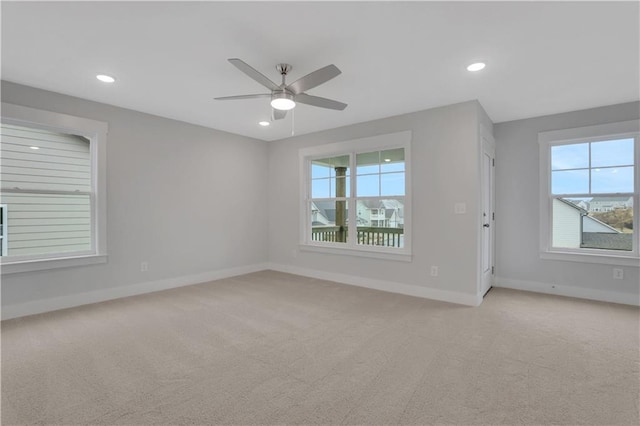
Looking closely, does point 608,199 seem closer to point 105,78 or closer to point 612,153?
point 612,153

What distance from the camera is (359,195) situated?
4777 mm

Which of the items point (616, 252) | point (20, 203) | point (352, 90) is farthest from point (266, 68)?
point (616, 252)

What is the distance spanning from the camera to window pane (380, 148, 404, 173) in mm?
4359

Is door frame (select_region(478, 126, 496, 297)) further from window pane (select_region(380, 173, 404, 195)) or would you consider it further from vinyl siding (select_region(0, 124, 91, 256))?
vinyl siding (select_region(0, 124, 91, 256))

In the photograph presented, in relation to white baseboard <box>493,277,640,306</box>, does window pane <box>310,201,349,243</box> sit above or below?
above

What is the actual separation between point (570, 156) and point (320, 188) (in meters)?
3.58

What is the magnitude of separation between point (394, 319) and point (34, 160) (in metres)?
4.34

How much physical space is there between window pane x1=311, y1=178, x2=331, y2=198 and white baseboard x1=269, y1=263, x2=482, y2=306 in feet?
4.23

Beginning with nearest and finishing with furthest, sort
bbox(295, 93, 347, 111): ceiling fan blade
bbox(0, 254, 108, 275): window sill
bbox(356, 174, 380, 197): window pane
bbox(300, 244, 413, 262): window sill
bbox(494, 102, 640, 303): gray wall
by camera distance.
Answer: bbox(295, 93, 347, 111): ceiling fan blade, bbox(0, 254, 108, 275): window sill, bbox(494, 102, 640, 303): gray wall, bbox(300, 244, 413, 262): window sill, bbox(356, 174, 380, 197): window pane

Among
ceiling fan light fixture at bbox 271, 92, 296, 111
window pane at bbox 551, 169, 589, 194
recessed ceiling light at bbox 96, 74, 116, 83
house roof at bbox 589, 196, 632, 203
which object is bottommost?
house roof at bbox 589, 196, 632, 203

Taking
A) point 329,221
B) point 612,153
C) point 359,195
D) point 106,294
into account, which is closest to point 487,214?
point 612,153

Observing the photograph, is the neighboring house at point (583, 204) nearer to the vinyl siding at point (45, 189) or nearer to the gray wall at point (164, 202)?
the gray wall at point (164, 202)

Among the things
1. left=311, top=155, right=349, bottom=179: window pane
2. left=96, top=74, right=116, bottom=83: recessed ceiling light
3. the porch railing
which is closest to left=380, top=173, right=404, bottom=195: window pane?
the porch railing

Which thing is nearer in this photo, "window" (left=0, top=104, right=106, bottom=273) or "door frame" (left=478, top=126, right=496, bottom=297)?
"window" (left=0, top=104, right=106, bottom=273)
